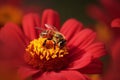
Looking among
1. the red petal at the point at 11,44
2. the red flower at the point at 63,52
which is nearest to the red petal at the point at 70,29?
the red flower at the point at 63,52

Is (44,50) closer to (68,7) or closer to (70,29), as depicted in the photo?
(70,29)

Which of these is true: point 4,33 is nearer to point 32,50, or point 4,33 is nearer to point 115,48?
point 32,50

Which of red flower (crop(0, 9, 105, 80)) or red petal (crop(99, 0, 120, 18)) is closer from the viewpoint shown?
red flower (crop(0, 9, 105, 80))

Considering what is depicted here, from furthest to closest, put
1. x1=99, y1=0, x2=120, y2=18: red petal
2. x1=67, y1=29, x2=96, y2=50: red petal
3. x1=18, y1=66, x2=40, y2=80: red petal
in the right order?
x1=99, y1=0, x2=120, y2=18: red petal
x1=67, y1=29, x2=96, y2=50: red petal
x1=18, y1=66, x2=40, y2=80: red petal

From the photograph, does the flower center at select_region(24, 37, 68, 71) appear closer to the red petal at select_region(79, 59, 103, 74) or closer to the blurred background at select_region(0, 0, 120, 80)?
the red petal at select_region(79, 59, 103, 74)

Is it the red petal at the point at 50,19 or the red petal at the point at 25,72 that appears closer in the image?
the red petal at the point at 25,72

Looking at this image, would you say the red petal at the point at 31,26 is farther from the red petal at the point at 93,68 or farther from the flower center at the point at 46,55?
the red petal at the point at 93,68

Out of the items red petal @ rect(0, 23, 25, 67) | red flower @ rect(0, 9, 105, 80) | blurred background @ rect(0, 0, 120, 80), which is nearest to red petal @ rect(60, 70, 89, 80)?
red flower @ rect(0, 9, 105, 80)

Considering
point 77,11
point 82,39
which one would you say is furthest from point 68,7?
point 82,39

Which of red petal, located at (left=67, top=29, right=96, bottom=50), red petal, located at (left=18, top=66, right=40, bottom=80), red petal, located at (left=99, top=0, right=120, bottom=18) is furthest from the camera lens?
red petal, located at (left=99, top=0, right=120, bottom=18)
